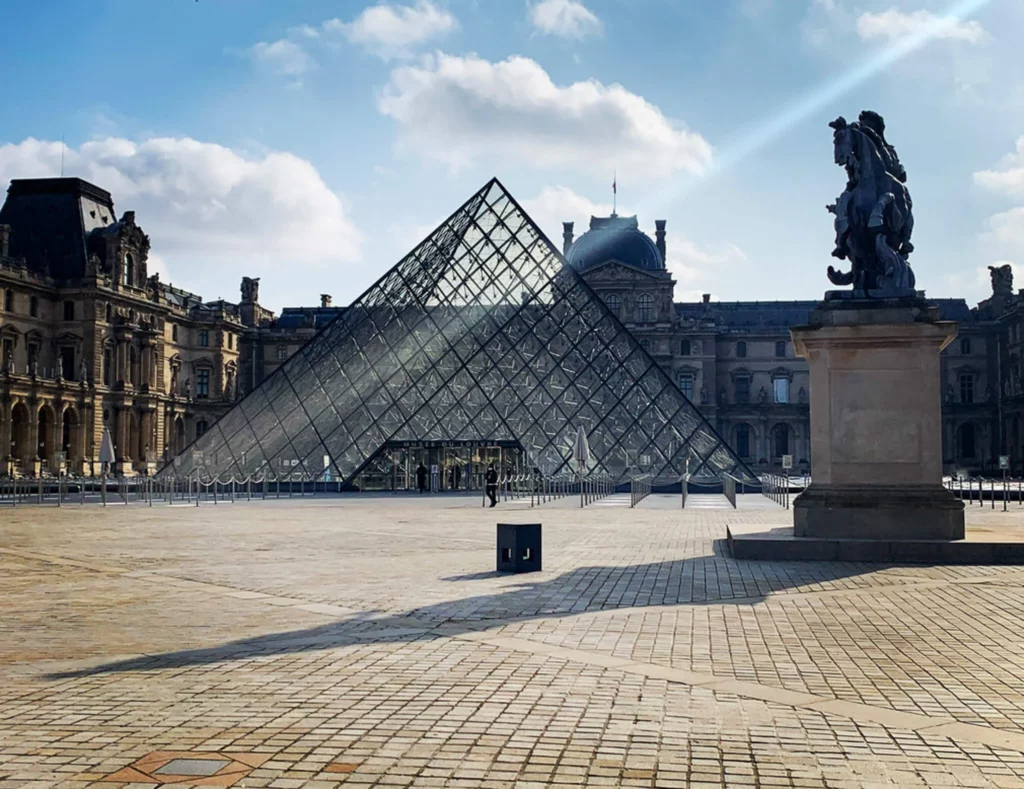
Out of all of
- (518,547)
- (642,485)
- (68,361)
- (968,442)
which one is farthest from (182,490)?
(968,442)

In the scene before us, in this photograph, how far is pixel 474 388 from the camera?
3791 cm

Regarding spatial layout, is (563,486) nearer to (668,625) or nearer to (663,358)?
(668,625)

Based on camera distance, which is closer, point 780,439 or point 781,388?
point 781,388

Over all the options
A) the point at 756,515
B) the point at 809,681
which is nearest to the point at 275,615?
the point at 809,681

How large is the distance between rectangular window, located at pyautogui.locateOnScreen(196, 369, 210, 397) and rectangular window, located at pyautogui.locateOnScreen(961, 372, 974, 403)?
5289 centimetres

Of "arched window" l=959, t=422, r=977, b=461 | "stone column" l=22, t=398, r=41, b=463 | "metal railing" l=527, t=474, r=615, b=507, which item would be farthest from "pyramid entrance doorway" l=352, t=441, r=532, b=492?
"arched window" l=959, t=422, r=977, b=461

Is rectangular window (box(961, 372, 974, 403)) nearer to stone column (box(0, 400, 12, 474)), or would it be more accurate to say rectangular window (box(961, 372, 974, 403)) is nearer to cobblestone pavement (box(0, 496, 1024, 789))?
stone column (box(0, 400, 12, 474))

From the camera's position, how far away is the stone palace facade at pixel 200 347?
200 feet

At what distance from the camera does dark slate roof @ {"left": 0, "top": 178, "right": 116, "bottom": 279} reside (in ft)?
212

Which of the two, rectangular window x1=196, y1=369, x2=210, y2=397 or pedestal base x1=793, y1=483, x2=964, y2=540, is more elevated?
rectangular window x1=196, y1=369, x2=210, y2=397

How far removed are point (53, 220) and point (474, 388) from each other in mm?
39571

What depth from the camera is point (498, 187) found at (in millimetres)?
43312

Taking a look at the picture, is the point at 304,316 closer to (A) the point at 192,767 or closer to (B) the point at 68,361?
(B) the point at 68,361

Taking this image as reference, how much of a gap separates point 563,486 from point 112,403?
37.5 meters
